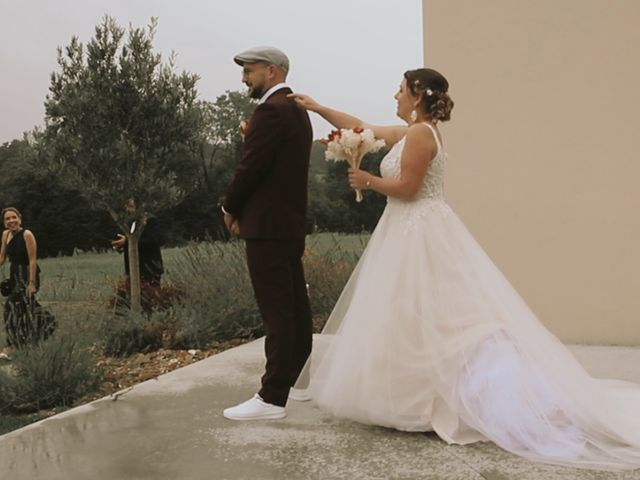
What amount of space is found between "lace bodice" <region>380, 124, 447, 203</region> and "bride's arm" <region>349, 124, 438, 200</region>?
64mm

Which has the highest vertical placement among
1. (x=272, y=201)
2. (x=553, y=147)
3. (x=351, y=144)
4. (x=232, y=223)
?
(x=553, y=147)

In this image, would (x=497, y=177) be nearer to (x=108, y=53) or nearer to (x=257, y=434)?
(x=257, y=434)

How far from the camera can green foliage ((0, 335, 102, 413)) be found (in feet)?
19.4

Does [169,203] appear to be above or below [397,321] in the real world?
above

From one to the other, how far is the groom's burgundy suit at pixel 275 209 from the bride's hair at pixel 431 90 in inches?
25.5

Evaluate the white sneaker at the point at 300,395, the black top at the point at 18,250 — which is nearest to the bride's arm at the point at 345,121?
the white sneaker at the point at 300,395

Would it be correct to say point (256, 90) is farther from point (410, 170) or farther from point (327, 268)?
point (327, 268)

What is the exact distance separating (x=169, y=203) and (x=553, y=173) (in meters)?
5.84

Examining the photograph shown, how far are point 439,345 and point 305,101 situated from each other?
1562 millimetres

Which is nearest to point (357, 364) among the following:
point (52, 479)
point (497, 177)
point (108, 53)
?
point (52, 479)

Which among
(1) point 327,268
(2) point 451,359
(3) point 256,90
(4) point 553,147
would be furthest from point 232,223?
(1) point 327,268

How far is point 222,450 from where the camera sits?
384 centimetres

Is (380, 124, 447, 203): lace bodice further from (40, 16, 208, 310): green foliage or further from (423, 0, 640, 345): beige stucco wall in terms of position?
(40, 16, 208, 310): green foliage

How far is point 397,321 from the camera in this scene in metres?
4.07
